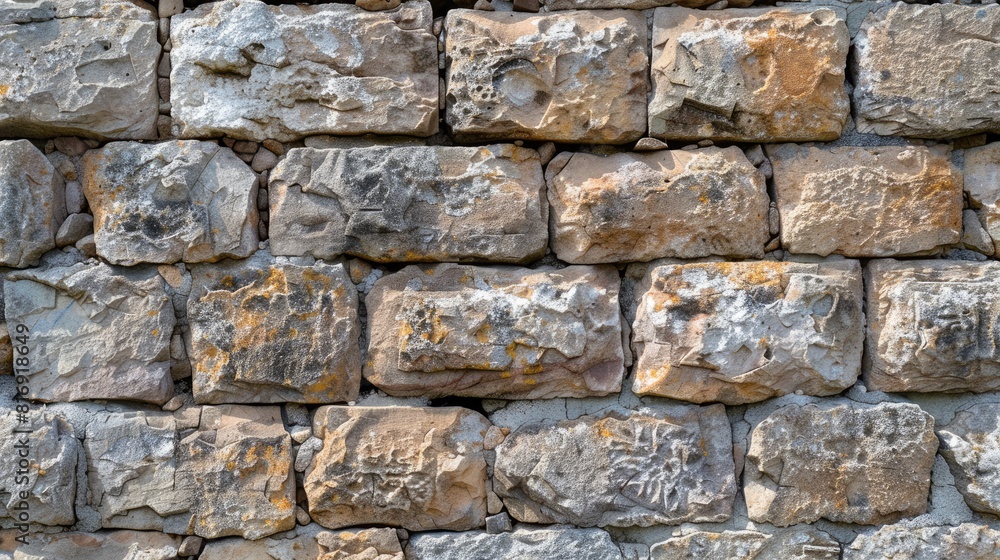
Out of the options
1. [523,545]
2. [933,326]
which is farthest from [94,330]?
[933,326]

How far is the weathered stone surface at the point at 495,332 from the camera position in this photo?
2168 mm

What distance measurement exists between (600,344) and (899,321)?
2.87ft

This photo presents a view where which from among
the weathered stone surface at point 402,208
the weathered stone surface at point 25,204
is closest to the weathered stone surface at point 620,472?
the weathered stone surface at point 402,208

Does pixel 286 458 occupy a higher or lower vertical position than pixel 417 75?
lower

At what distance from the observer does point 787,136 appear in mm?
2225

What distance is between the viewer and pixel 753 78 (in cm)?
220

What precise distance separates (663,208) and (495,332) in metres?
0.61

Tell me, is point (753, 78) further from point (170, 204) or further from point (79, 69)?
point (79, 69)

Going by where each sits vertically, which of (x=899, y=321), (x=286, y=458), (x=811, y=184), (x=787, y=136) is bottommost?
(x=286, y=458)

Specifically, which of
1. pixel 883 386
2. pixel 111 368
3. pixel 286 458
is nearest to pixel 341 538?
pixel 286 458

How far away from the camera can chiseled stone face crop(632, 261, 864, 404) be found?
7.11 feet

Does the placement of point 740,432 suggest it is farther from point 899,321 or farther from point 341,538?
point 341,538

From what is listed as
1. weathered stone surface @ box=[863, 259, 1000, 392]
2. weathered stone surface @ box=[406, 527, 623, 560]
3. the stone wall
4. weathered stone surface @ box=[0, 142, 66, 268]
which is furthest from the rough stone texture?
weathered stone surface @ box=[0, 142, 66, 268]

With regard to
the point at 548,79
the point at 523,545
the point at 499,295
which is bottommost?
the point at 523,545
